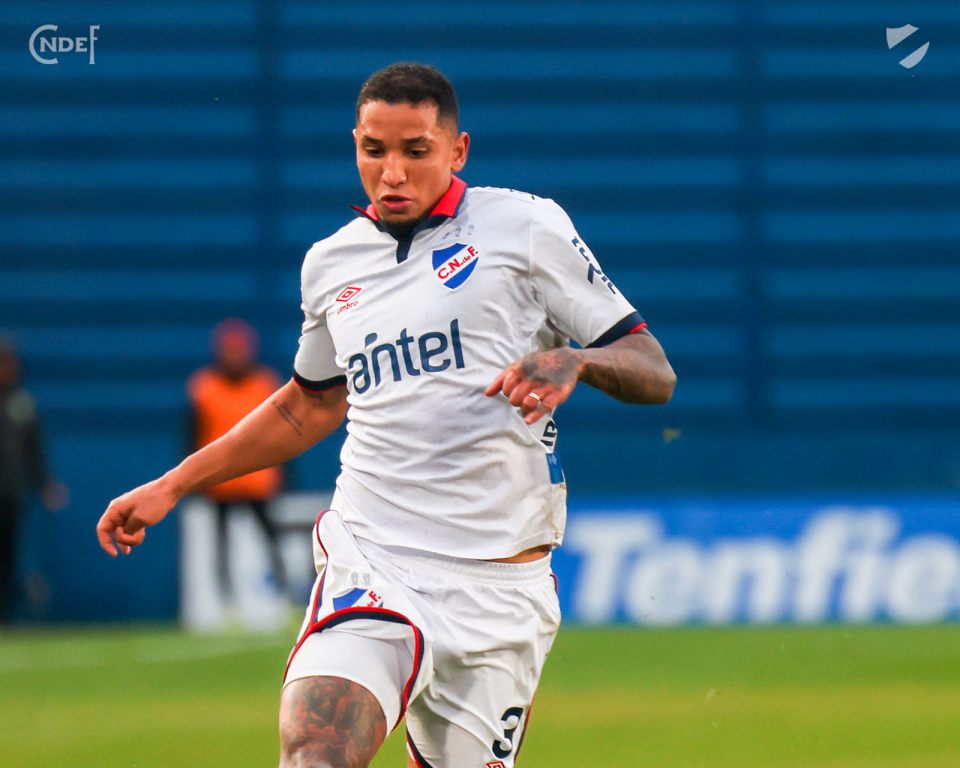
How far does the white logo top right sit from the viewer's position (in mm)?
14008

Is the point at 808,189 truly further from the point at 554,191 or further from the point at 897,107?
the point at 554,191

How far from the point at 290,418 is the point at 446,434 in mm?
671

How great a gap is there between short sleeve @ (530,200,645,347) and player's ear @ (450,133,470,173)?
0.92ft

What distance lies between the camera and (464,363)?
3.43m

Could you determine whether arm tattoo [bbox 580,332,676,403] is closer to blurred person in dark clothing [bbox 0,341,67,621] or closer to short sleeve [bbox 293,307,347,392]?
short sleeve [bbox 293,307,347,392]

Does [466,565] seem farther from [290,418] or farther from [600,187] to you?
[600,187]

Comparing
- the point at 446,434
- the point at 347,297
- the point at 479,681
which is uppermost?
the point at 347,297

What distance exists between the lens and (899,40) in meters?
14.0

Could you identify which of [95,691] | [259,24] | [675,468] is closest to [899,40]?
[675,468]

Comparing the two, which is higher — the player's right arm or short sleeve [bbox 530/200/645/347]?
short sleeve [bbox 530/200/645/347]

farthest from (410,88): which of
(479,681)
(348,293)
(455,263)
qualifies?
(479,681)

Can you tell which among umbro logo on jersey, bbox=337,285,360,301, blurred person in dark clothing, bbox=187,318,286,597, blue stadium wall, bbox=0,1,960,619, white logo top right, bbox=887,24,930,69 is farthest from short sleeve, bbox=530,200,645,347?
white logo top right, bbox=887,24,930,69

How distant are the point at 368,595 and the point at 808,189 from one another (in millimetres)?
11342

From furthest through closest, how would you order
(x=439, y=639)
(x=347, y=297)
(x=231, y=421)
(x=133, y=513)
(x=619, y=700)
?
(x=231, y=421) → (x=619, y=700) → (x=133, y=513) → (x=347, y=297) → (x=439, y=639)
